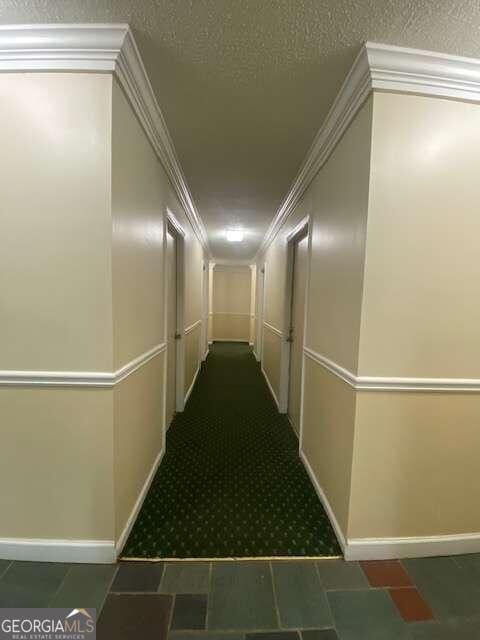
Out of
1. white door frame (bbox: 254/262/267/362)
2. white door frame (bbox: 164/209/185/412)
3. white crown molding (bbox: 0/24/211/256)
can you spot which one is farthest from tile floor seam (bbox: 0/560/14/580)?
white door frame (bbox: 254/262/267/362)

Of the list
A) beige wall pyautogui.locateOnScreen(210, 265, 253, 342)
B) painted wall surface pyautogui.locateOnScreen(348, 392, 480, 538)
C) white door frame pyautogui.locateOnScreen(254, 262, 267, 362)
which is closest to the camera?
painted wall surface pyautogui.locateOnScreen(348, 392, 480, 538)

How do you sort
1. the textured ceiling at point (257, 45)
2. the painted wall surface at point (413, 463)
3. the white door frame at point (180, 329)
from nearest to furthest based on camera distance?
1. the textured ceiling at point (257, 45)
2. the painted wall surface at point (413, 463)
3. the white door frame at point (180, 329)

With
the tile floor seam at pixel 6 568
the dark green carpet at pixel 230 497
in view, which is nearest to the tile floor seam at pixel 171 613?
the dark green carpet at pixel 230 497

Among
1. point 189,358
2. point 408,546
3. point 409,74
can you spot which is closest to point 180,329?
point 189,358

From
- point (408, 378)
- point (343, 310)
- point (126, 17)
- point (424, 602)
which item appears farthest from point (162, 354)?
point (424, 602)

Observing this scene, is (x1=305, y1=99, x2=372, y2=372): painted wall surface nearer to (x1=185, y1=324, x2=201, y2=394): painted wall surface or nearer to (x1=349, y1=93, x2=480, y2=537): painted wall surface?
(x1=349, y1=93, x2=480, y2=537): painted wall surface

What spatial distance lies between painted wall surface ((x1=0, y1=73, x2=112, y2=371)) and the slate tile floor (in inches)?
38.1

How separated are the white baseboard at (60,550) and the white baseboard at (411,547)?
121 centimetres

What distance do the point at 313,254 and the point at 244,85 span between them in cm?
116

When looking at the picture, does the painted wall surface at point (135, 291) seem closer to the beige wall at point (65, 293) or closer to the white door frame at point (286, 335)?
the beige wall at point (65, 293)

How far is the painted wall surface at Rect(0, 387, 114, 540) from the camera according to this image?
1276 mm

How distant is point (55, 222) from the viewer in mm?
1201

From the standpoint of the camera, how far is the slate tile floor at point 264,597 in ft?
3.48

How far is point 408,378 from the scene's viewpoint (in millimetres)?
1324
